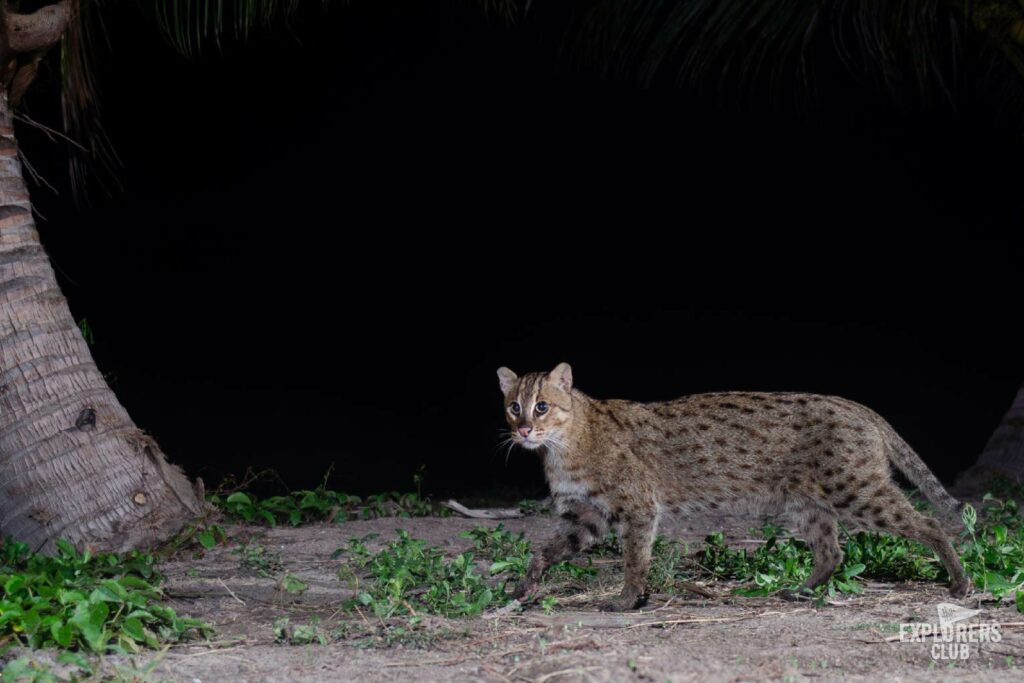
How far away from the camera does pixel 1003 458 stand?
9.41 metres

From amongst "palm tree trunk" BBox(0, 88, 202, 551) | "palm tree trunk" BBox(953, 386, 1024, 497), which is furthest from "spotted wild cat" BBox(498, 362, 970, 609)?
"palm tree trunk" BBox(953, 386, 1024, 497)

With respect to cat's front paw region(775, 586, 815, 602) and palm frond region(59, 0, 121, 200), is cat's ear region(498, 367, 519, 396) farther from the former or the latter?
palm frond region(59, 0, 121, 200)

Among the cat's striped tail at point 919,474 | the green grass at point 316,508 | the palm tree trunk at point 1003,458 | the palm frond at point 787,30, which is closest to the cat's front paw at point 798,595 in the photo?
the cat's striped tail at point 919,474

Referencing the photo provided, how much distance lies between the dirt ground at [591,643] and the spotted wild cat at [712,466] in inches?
12.3

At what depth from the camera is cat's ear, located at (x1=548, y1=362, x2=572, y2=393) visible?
21.6ft

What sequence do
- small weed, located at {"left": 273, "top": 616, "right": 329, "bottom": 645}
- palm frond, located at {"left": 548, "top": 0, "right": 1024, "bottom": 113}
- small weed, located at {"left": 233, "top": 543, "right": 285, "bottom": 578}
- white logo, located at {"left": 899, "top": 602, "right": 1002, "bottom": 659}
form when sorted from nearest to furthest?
white logo, located at {"left": 899, "top": 602, "right": 1002, "bottom": 659} < small weed, located at {"left": 273, "top": 616, "right": 329, "bottom": 645} < small weed, located at {"left": 233, "top": 543, "right": 285, "bottom": 578} < palm frond, located at {"left": 548, "top": 0, "right": 1024, "bottom": 113}

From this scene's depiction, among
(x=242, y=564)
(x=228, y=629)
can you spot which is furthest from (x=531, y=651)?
(x=242, y=564)

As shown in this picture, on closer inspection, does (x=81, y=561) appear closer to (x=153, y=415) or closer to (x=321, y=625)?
(x=321, y=625)

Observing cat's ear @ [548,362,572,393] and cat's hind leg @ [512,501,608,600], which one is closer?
cat's hind leg @ [512,501,608,600]

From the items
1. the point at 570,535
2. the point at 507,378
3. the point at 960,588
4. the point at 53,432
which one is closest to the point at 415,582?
the point at 570,535

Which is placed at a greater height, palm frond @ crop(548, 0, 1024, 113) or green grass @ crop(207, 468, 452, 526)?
palm frond @ crop(548, 0, 1024, 113)

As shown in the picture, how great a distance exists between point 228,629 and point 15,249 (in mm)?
2585

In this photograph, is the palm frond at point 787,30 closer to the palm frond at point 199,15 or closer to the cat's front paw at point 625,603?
the palm frond at point 199,15

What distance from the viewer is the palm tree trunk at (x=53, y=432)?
6.76 m
